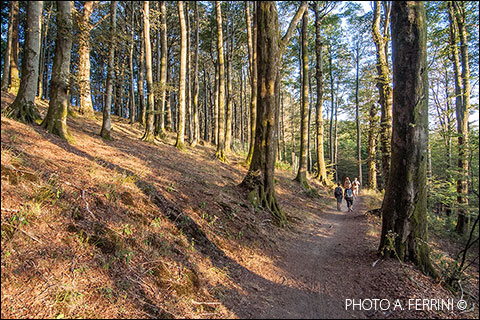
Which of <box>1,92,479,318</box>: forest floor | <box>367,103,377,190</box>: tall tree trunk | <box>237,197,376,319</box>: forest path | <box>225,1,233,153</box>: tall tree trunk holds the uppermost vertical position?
<box>225,1,233,153</box>: tall tree trunk

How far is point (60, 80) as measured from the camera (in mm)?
7117

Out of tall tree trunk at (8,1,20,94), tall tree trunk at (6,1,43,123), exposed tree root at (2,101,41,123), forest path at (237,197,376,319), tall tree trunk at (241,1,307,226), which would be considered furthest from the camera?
tall tree trunk at (8,1,20,94)

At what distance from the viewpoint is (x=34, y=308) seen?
225 cm

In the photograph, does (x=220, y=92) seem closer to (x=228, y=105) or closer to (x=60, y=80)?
(x=228, y=105)

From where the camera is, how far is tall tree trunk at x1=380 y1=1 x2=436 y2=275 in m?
4.69

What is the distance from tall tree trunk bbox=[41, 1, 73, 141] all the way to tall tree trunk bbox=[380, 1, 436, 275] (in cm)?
857

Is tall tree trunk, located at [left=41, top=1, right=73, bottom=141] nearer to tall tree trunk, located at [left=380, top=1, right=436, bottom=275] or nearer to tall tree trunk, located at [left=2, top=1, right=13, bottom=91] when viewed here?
tall tree trunk, located at [left=380, top=1, right=436, bottom=275]

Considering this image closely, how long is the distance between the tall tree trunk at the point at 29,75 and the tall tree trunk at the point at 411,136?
383 inches

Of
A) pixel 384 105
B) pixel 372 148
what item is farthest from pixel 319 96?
pixel 384 105

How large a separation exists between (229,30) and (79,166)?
67.5 feet

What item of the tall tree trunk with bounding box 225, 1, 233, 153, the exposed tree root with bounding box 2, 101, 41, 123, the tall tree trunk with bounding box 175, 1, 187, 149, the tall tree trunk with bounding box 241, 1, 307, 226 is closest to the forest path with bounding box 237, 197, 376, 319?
the tall tree trunk with bounding box 241, 1, 307, 226

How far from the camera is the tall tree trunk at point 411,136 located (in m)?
4.69

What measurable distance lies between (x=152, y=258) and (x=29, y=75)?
7346mm

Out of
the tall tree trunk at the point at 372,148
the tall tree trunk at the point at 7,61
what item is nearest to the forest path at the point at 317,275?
the tall tree trunk at the point at 372,148
